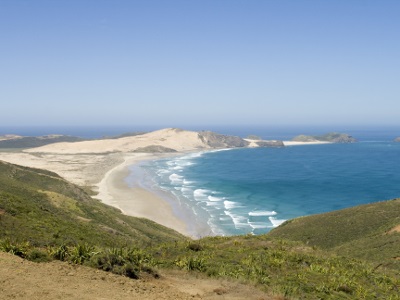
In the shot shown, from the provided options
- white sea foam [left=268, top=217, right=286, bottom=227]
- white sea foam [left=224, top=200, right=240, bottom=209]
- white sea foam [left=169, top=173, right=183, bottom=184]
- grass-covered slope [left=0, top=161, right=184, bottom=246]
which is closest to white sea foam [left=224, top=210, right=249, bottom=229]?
white sea foam [left=268, top=217, right=286, bottom=227]

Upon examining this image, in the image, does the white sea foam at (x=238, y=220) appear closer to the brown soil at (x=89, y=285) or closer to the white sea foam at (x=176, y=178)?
the white sea foam at (x=176, y=178)

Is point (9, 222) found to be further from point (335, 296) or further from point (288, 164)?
point (288, 164)

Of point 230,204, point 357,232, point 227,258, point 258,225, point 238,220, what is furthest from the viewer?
point 230,204

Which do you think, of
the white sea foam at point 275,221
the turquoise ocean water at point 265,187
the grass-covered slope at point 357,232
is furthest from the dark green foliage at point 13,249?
the white sea foam at point 275,221

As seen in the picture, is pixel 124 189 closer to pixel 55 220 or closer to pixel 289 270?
pixel 55 220

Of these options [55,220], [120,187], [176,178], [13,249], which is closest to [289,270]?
[13,249]
